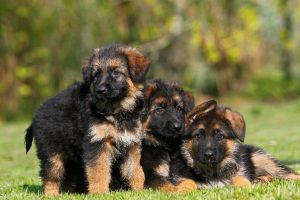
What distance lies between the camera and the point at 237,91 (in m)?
29.4

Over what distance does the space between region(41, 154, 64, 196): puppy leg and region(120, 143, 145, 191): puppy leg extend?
849 millimetres

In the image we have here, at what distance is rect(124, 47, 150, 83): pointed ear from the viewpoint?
27.0 feet

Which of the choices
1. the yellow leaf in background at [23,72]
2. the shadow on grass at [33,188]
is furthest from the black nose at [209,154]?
the yellow leaf in background at [23,72]

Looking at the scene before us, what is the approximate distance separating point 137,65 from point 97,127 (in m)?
1.01

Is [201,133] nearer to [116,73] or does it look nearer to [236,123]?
[236,123]

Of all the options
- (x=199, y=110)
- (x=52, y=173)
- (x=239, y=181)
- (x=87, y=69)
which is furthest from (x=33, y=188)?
(x=239, y=181)

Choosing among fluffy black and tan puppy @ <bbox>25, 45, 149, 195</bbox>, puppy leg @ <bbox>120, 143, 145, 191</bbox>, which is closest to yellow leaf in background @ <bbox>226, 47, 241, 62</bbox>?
fluffy black and tan puppy @ <bbox>25, 45, 149, 195</bbox>

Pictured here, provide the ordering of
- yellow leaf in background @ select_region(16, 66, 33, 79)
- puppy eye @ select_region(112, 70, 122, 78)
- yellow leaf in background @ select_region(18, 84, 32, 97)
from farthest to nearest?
yellow leaf in background @ select_region(18, 84, 32, 97)
yellow leaf in background @ select_region(16, 66, 33, 79)
puppy eye @ select_region(112, 70, 122, 78)

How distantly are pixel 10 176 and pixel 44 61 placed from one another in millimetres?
16037

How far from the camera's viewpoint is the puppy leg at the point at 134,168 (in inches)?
318

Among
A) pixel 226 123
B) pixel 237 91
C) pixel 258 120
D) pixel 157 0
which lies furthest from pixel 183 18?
pixel 226 123

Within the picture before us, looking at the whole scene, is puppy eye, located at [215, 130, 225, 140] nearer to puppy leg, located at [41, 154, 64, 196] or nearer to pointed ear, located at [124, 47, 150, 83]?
pointed ear, located at [124, 47, 150, 83]

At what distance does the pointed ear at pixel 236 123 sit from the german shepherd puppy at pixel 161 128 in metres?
0.55

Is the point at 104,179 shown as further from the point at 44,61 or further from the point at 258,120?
the point at 44,61
